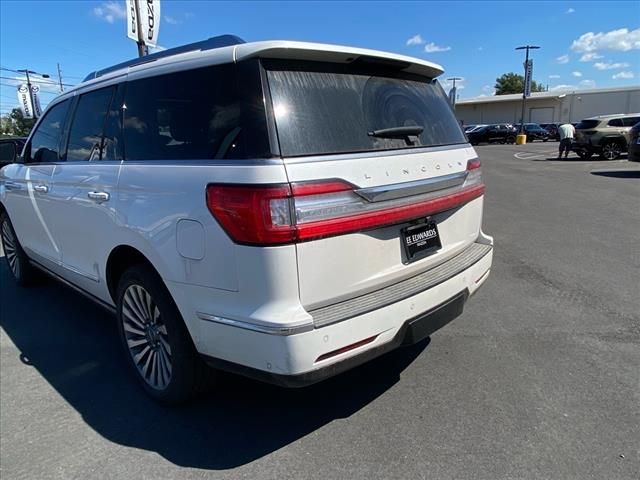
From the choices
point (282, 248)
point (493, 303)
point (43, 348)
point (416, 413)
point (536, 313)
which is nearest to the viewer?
point (282, 248)

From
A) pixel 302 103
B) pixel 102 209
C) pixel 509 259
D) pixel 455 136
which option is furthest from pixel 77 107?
pixel 509 259

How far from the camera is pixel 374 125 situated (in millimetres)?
2586

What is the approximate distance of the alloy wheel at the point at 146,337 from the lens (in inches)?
Answer: 113

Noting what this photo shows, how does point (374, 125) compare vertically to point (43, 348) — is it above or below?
above

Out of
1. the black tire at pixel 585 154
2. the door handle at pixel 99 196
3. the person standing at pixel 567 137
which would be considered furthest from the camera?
the person standing at pixel 567 137

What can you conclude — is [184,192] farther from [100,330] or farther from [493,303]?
[493,303]

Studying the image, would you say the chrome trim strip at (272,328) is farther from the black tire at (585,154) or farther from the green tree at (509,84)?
the green tree at (509,84)

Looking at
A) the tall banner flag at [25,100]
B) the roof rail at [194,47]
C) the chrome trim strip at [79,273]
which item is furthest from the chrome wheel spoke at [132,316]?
the tall banner flag at [25,100]

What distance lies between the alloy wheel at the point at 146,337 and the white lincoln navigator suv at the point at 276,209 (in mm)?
14

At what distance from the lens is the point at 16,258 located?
5449 mm

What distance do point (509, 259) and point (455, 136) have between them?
311cm

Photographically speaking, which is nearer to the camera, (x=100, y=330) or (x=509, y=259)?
(x=100, y=330)

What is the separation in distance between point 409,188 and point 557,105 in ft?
211

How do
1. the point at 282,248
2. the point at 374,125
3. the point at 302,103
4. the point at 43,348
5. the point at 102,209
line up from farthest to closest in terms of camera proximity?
the point at 43,348 → the point at 102,209 → the point at 374,125 → the point at 302,103 → the point at 282,248
